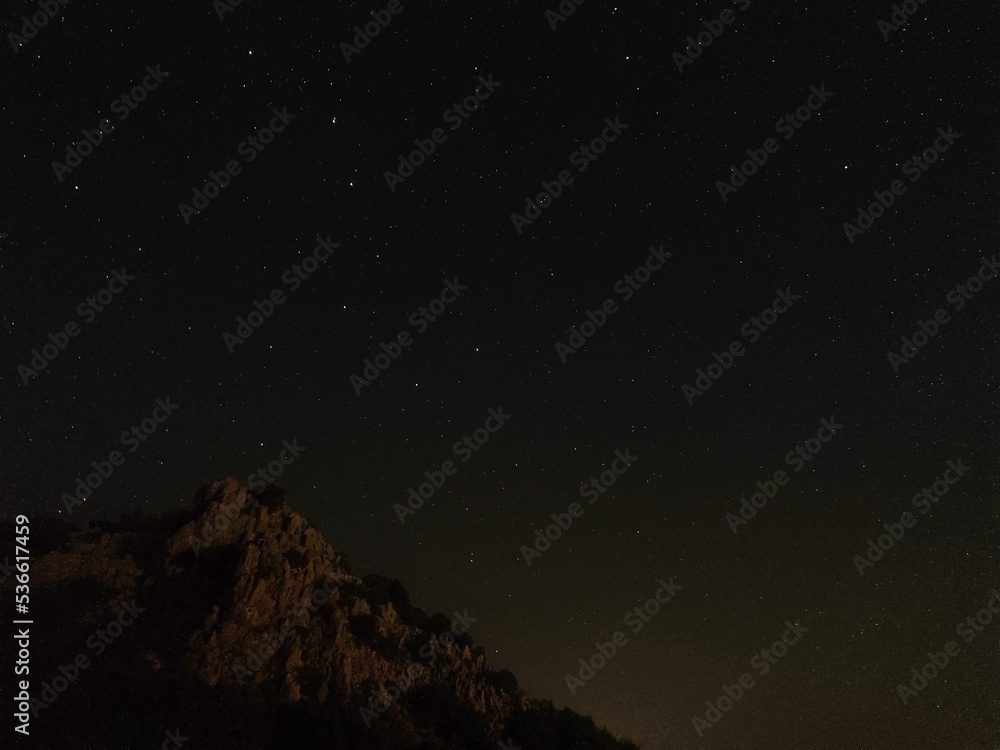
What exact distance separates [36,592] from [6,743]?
8.87 meters

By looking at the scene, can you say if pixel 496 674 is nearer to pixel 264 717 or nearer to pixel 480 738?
pixel 480 738

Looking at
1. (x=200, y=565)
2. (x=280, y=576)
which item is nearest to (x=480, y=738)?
(x=280, y=576)

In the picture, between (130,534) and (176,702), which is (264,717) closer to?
(176,702)

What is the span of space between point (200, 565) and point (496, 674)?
45.1ft

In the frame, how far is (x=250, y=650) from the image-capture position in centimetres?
3023

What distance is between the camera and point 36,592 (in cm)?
2981

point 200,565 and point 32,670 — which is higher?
point 200,565

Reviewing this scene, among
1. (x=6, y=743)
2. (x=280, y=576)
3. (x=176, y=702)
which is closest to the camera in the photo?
(x=6, y=743)

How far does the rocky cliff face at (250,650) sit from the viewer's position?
2577cm

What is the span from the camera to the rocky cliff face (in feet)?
84.5

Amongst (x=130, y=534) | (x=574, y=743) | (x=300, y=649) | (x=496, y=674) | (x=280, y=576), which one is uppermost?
(x=130, y=534)

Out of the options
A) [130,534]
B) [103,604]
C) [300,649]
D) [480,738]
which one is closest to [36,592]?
[103,604]

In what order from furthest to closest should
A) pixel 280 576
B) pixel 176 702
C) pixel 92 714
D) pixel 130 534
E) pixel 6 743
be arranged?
pixel 130 534 → pixel 280 576 → pixel 176 702 → pixel 92 714 → pixel 6 743

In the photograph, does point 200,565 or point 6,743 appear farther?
point 200,565
